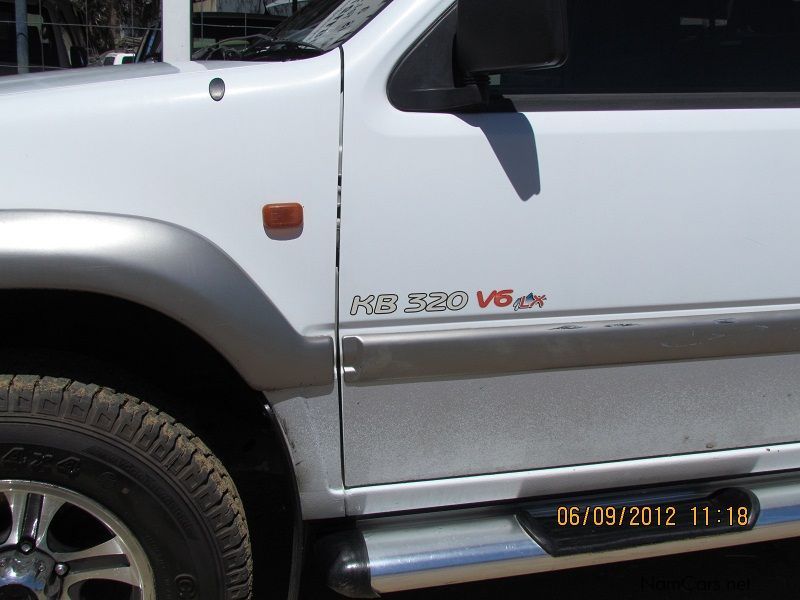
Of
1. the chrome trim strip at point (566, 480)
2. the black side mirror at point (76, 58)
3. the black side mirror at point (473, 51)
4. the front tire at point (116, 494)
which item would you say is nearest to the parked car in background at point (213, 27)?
the black side mirror at point (76, 58)

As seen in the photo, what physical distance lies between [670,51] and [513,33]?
68cm

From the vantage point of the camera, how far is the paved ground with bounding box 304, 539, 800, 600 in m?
2.77

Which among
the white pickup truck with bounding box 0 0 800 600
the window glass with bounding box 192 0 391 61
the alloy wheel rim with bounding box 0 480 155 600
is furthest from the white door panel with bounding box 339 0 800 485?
the alloy wheel rim with bounding box 0 480 155 600

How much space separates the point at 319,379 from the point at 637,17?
129 centimetres

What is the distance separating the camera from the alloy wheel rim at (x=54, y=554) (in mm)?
1877

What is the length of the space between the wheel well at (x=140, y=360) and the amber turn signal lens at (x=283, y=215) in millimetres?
342

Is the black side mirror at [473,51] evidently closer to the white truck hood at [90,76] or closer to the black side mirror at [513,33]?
the black side mirror at [513,33]

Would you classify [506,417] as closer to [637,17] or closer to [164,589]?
[164,589]

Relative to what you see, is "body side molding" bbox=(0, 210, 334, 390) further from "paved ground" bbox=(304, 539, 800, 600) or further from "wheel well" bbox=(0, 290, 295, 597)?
"paved ground" bbox=(304, 539, 800, 600)

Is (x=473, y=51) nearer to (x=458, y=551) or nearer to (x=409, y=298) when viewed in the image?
(x=409, y=298)

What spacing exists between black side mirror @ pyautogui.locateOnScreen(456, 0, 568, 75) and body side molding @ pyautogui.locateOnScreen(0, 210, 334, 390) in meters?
0.72

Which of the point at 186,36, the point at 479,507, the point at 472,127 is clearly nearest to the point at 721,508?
the point at 479,507

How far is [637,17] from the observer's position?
2.21m

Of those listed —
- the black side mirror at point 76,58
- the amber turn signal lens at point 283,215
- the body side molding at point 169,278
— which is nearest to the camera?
the body side molding at point 169,278
